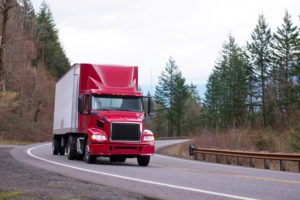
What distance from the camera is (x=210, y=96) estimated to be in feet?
333

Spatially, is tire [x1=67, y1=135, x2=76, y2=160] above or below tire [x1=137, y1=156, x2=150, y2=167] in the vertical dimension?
above

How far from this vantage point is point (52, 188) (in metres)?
10.3

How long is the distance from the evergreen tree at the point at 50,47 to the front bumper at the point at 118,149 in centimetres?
7513

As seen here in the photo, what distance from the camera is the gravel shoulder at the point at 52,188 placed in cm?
902

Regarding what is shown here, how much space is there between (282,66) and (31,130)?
37197mm

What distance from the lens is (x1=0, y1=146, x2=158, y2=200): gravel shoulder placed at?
9016 mm

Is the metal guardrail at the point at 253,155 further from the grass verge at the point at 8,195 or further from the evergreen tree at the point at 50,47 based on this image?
the evergreen tree at the point at 50,47

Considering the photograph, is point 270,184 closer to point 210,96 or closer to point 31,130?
point 31,130

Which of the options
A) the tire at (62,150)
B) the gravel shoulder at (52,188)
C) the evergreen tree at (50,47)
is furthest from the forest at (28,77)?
the gravel shoulder at (52,188)

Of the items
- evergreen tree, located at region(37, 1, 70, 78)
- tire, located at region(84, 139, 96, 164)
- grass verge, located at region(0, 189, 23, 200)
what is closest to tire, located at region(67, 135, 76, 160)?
tire, located at region(84, 139, 96, 164)

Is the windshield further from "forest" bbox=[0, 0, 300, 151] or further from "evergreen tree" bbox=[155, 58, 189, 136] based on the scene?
"evergreen tree" bbox=[155, 58, 189, 136]

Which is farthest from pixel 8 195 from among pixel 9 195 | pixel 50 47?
pixel 50 47

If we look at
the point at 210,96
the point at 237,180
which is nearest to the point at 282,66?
the point at 210,96

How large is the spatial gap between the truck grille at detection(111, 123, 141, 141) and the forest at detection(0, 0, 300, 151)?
11086 millimetres
